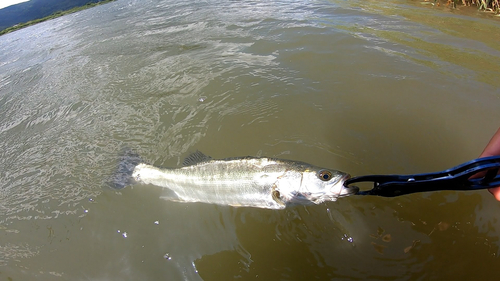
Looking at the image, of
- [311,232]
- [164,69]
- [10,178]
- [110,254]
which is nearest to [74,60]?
[164,69]

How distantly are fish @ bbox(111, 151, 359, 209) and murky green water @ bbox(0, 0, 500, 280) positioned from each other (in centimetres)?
27

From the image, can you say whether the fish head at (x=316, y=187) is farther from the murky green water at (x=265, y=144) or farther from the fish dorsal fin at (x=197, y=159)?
the fish dorsal fin at (x=197, y=159)

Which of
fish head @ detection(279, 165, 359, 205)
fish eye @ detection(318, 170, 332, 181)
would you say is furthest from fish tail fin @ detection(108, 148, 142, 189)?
fish eye @ detection(318, 170, 332, 181)

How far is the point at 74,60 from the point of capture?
32.1ft

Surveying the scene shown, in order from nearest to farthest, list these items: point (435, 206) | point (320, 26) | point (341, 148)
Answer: point (435, 206) → point (341, 148) → point (320, 26)

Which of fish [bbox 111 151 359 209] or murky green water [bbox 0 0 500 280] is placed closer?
fish [bbox 111 151 359 209]

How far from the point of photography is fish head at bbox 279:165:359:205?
8.14ft

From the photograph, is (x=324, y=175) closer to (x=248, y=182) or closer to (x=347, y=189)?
(x=347, y=189)

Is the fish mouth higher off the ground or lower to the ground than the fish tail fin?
higher

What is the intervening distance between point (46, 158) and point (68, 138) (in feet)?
1.89

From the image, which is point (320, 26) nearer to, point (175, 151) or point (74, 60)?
point (175, 151)

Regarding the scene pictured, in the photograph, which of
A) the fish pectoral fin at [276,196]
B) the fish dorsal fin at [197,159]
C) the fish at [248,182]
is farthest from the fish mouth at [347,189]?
the fish dorsal fin at [197,159]

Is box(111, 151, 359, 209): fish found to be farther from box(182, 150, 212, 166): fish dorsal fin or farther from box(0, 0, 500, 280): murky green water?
box(0, 0, 500, 280): murky green water

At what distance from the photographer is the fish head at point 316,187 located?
2480 millimetres
